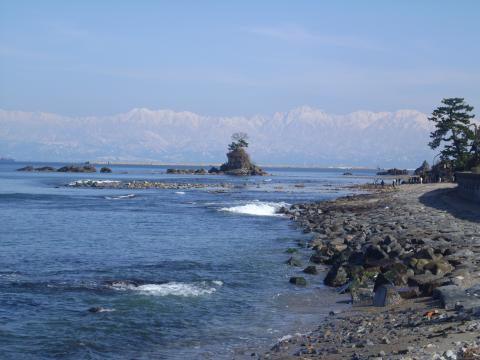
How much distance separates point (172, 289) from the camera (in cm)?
1916

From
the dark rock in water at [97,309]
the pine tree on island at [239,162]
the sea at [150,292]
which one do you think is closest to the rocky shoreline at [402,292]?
the sea at [150,292]

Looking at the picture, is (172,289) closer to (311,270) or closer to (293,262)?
(311,270)

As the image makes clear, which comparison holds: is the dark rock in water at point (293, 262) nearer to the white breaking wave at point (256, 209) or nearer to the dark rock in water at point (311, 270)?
the dark rock in water at point (311, 270)

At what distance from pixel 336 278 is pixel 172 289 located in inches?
203

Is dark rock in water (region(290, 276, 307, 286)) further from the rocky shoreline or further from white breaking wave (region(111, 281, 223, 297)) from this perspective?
white breaking wave (region(111, 281, 223, 297))

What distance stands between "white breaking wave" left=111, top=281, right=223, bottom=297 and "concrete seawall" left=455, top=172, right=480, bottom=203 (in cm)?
2629

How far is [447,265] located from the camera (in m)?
17.7

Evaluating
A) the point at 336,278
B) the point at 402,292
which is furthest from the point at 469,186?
the point at 402,292

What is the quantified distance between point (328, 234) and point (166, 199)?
32473 millimetres

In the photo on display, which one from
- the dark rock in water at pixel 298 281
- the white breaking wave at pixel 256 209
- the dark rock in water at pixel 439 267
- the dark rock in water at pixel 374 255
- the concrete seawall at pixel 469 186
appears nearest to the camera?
the dark rock in water at pixel 439 267

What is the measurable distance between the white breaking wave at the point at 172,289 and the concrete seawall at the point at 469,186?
2629 cm

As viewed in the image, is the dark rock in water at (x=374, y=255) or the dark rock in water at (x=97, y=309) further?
the dark rock in water at (x=374, y=255)

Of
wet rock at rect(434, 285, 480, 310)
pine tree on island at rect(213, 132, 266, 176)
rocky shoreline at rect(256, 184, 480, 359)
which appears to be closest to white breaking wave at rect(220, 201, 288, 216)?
rocky shoreline at rect(256, 184, 480, 359)

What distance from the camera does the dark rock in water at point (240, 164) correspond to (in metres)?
156
